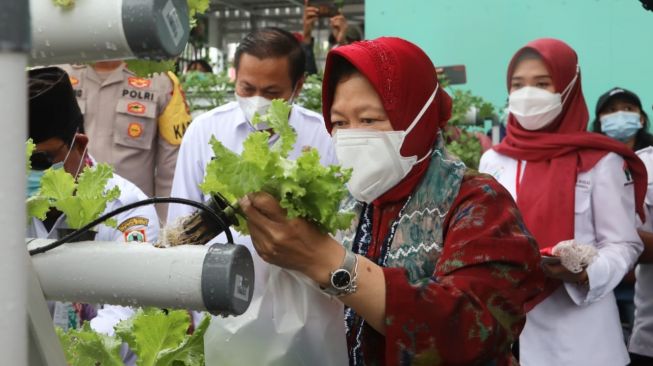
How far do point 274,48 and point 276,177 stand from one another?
232cm

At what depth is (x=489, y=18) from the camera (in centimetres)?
738

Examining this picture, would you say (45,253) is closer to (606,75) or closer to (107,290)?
(107,290)

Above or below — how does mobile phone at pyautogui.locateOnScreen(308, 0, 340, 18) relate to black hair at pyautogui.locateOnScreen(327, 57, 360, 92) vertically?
below

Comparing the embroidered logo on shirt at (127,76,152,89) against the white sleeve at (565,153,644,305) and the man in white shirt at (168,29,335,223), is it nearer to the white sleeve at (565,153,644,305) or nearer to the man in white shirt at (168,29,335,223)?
the man in white shirt at (168,29,335,223)

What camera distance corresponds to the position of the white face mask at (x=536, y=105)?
3.60 m

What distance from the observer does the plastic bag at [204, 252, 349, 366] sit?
1673mm

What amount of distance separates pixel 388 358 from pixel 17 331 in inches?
45.9

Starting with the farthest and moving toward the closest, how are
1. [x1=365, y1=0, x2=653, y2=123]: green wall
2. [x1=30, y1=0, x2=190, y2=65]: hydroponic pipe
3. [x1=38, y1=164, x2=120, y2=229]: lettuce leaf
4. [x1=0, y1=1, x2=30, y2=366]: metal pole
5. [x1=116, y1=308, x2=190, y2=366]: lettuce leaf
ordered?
[x1=365, y1=0, x2=653, y2=123]: green wall → [x1=116, y1=308, x2=190, y2=366]: lettuce leaf → [x1=38, y1=164, x2=120, y2=229]: lettuce leaf → [x1=30, y1=0, x2=190, y2=65]: hydroponic pipe → [x1=0, y1=1, x2=30, y2=366]: metal pole

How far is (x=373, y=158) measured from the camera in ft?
6.73

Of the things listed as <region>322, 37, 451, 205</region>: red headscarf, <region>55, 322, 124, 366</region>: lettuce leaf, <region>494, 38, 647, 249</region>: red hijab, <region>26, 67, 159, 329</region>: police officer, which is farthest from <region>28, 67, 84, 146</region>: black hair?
<region>494, 38, 647, 249</region>: red hijab

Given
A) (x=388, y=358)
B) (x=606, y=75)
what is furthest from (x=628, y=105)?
(x=388, y=358)

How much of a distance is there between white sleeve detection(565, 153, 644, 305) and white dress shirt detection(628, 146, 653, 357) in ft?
2.16

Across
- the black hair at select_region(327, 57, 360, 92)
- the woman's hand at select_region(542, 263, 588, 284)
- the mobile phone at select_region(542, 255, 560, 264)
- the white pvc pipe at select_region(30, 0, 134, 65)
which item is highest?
the white pvc pipe at select_region(30, 0, 134, 65)

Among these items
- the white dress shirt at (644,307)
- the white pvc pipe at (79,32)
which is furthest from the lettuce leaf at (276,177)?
the white dress shirt at (644,307)
